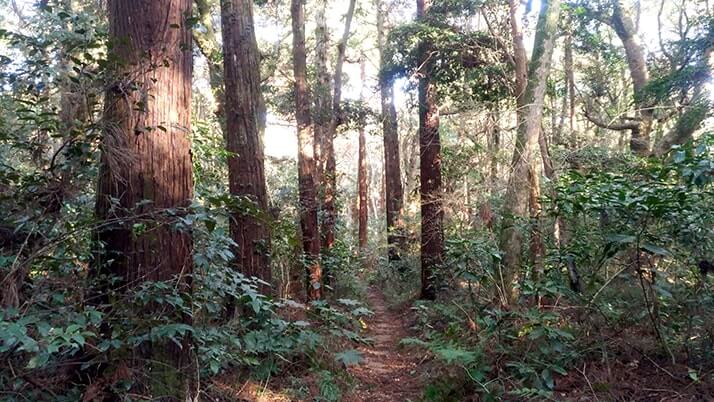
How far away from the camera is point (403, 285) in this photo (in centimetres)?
1544

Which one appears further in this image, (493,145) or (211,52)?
(493,145)

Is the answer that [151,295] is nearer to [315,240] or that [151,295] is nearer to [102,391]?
[102,391]

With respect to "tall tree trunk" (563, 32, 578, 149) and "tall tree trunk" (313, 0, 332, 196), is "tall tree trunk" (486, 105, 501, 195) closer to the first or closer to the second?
"tall tree trunk" (563, 32, 578, 149)

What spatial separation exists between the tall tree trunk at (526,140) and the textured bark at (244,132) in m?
3.71

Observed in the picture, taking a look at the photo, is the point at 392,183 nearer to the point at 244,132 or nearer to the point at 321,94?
the point at 321,94

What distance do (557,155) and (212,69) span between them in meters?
8.08

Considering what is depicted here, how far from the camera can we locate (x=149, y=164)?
3.77 m

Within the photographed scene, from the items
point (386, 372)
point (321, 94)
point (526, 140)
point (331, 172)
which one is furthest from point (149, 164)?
point (331, 172)

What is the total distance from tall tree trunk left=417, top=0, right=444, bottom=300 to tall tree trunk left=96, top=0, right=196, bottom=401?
8.33 m

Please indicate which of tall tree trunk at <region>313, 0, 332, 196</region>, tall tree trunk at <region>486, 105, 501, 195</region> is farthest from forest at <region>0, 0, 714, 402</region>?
tall tree trunk at <region>313, 0, 332, 196</region>

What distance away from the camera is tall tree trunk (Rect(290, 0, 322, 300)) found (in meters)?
11.2

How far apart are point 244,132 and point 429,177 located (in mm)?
5889

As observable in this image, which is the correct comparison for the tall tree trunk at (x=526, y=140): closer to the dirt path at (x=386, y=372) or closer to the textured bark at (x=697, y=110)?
the dirt path at (x=386, y=372)

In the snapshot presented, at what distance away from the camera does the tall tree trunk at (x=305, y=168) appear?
11195 millimetres
